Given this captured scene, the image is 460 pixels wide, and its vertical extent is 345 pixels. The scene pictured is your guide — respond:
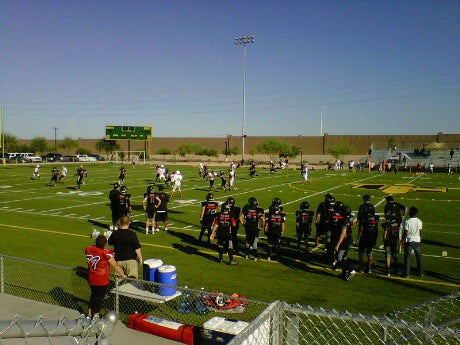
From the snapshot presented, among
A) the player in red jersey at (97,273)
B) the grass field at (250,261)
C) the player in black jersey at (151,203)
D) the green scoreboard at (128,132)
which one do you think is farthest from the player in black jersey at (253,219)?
the green scoreboard at (128,132)

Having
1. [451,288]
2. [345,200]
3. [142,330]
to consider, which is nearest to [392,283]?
[451,288]

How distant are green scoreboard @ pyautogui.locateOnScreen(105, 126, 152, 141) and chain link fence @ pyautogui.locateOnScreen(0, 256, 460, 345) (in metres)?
62.0

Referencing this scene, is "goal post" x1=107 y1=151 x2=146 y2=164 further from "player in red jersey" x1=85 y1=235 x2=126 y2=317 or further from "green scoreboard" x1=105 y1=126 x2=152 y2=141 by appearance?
"player in red jersey" x1=85 y1=235 x2=126 y2=317

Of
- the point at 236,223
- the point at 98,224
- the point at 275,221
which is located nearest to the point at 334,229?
the point at 275,221

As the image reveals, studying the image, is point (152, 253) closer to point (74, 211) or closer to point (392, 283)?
point (392, 283)

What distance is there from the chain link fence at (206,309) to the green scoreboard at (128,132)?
6202cm

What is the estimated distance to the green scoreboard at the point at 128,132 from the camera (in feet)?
231

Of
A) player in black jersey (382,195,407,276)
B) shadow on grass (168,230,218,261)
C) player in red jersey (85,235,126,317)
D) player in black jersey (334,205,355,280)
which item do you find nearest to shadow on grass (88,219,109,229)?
shadow on grass (168,230,218,261)

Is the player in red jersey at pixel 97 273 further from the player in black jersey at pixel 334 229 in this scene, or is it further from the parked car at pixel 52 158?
the parked car at pixel 52 158

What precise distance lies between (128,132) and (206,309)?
66.8m

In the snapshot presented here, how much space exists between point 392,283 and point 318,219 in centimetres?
331

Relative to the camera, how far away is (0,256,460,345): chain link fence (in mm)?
5074

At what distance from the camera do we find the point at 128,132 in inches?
2822

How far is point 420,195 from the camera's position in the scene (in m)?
28.5
